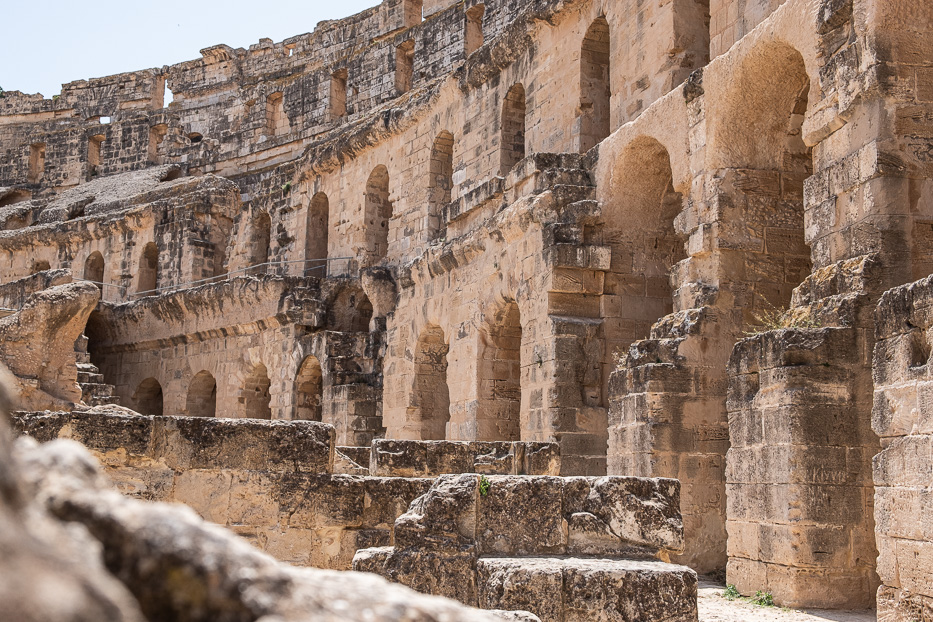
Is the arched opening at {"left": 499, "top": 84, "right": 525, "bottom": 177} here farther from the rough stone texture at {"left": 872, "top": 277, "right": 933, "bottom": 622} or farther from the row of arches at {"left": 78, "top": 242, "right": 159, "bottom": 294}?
the row of arches at {"left": 78, "top": 242, "right": 159, "bottom": 294}

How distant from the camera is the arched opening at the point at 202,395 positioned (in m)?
21.3

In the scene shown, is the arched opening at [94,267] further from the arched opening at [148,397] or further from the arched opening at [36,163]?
the arched opening at [36,163]

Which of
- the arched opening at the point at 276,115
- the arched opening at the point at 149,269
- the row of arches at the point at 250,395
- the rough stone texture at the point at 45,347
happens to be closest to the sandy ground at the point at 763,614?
the rough stone texture at the point at 45,347

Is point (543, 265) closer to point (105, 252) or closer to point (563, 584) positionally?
point (563, 584)

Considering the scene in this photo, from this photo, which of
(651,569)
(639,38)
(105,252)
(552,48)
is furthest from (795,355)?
(105,252)

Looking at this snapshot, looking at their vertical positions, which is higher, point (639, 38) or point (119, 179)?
point (119, 179)

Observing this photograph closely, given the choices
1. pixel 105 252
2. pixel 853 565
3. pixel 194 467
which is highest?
pixel 105 252

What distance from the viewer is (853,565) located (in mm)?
6992

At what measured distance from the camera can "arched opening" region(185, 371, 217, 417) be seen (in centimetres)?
2131

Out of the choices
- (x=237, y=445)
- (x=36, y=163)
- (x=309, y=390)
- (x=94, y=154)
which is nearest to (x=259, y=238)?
(x=309, y=390)

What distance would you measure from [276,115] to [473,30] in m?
8.94

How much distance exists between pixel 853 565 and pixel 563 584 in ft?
11.1

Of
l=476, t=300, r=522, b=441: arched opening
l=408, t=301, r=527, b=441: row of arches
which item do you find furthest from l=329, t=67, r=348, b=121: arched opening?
l=476, t=300, r=522, b=441: arched opening

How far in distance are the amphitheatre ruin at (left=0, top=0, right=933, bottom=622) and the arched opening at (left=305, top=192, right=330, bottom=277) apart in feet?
0.27
